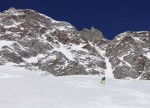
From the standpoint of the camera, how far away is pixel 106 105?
17.9m

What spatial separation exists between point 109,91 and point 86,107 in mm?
6063

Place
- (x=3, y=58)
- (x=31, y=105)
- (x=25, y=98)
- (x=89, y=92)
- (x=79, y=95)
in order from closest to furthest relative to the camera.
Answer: (x=31, y=105) → (x=25, y=98) → (x=79, y=95) → (x=89, y=92) → (x=3, y=58)

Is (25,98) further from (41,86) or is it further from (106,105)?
(41,86)

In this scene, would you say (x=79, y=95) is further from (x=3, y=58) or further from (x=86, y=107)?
Answer: (x=3, y=58)

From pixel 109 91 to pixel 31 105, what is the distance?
298 inches

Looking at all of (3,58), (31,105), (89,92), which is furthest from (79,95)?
(3,58)

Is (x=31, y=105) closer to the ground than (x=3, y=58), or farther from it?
closer to the ground

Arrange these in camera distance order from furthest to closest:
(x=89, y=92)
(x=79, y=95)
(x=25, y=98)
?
1. (x=89, y=92)
2. (x=79, y=95)
3. (x=25, y=98)

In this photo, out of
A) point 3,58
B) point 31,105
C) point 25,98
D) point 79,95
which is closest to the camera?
point 31,105

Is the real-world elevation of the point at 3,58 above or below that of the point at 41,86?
above

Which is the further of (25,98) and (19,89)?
(19,89)

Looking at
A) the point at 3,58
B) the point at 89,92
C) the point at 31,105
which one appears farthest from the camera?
the point at 3,58

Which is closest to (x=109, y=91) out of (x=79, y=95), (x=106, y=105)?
(x=79, y=95)

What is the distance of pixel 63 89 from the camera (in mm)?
22438
